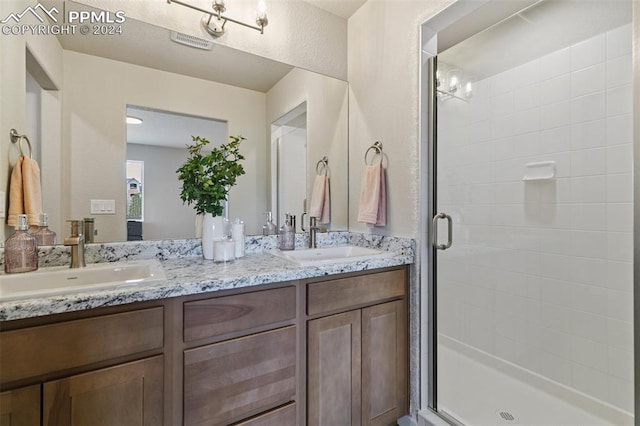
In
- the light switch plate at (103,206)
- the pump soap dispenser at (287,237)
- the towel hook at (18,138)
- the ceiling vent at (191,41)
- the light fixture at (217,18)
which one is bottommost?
the pump soap dispenser at (287,237)

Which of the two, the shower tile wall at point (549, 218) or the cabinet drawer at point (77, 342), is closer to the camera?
the cabinet drawer at point (77, 342)

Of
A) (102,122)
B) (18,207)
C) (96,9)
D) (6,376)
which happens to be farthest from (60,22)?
(6,376)

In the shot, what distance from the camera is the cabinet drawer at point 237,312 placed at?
39.8 inches

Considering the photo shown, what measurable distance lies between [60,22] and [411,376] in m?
2.32

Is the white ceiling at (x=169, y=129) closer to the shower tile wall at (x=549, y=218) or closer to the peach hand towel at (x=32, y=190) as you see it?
the peach hand towel at (x=32, y=190)

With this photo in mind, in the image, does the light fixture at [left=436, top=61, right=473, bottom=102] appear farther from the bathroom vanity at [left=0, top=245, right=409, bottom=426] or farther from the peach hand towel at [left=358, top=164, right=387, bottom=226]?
the bathroom vanity at [left=0, top=245, right=409, bottom=426]

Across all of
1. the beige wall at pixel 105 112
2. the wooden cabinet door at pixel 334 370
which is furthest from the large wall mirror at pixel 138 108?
the wooden cabinet door at pixel 334 370

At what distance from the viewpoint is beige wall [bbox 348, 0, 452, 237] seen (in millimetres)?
1614

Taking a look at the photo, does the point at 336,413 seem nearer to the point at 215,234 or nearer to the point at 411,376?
the point at 411,376

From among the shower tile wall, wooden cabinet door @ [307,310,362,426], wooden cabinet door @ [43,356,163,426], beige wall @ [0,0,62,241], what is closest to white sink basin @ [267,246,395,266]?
wooden cabinet door @ [307,310,362,426]

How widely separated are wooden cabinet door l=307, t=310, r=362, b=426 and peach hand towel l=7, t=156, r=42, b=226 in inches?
47.3

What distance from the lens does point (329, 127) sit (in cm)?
210

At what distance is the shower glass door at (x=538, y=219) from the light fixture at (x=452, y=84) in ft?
0.04

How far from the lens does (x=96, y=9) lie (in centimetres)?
138
